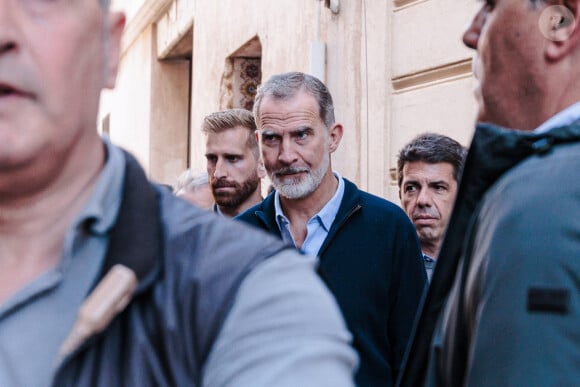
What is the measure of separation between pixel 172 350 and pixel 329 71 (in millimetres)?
6934

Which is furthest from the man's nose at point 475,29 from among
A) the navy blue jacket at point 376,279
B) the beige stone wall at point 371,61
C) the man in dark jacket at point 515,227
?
the beige stone wall at point 371,61

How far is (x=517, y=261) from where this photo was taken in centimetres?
189

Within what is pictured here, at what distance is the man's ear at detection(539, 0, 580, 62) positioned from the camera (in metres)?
2.26

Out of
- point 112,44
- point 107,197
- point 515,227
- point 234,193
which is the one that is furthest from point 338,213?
point 107,197

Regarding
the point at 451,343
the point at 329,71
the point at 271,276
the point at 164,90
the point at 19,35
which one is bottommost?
the point at 451,343

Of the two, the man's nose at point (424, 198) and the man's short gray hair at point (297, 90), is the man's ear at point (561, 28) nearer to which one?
the man's short gray hair at point (297, 90)

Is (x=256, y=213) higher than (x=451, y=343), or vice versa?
(x=256, y=213)

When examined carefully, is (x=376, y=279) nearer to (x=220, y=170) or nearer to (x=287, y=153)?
(x=287, y=153)

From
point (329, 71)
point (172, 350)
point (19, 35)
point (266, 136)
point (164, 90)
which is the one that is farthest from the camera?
point (164, 90)

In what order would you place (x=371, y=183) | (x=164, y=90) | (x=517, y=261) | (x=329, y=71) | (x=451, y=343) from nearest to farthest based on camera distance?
(x=517, y=261)
(x=451, y=343)
(x=371, y=183)
(x=329, y=71)
(x=164, y=90)

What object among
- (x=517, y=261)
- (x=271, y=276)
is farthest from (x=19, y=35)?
(x=517, y=261)

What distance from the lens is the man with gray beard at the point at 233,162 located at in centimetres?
633

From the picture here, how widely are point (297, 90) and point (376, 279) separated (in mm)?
1236

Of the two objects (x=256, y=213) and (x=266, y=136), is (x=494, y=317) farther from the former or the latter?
(x=266, y=136)
